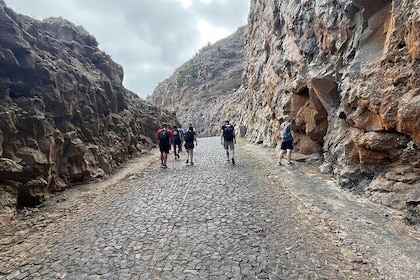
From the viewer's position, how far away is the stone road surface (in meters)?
4.41

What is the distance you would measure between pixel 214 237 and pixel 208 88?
2165 inches

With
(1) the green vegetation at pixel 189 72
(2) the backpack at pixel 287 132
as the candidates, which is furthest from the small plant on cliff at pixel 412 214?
(1) the green vegetation at pixel 189 72

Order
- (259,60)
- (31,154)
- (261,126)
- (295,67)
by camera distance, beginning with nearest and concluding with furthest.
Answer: (31,154) < (295,67) < (261,126) < (259,60)

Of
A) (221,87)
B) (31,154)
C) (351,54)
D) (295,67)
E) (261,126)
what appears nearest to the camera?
(31,154)

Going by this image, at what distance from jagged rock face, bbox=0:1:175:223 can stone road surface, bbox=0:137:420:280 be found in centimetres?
100

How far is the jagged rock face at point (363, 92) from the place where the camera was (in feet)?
21.7

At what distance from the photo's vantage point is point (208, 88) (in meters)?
59.0

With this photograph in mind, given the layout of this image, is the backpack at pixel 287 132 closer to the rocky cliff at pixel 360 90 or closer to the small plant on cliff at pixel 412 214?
the rocky cliff at pixel 360 90

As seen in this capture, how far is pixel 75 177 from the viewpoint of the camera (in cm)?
1012

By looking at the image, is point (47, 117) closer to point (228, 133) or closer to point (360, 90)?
point (228, 133)

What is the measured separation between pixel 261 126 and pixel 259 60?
751cm

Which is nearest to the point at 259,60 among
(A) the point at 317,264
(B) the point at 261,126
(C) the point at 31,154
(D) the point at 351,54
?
(B) the point at 261,126

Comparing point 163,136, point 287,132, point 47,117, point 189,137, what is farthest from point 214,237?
point 189,137

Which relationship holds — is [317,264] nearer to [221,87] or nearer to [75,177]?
[75,177]
